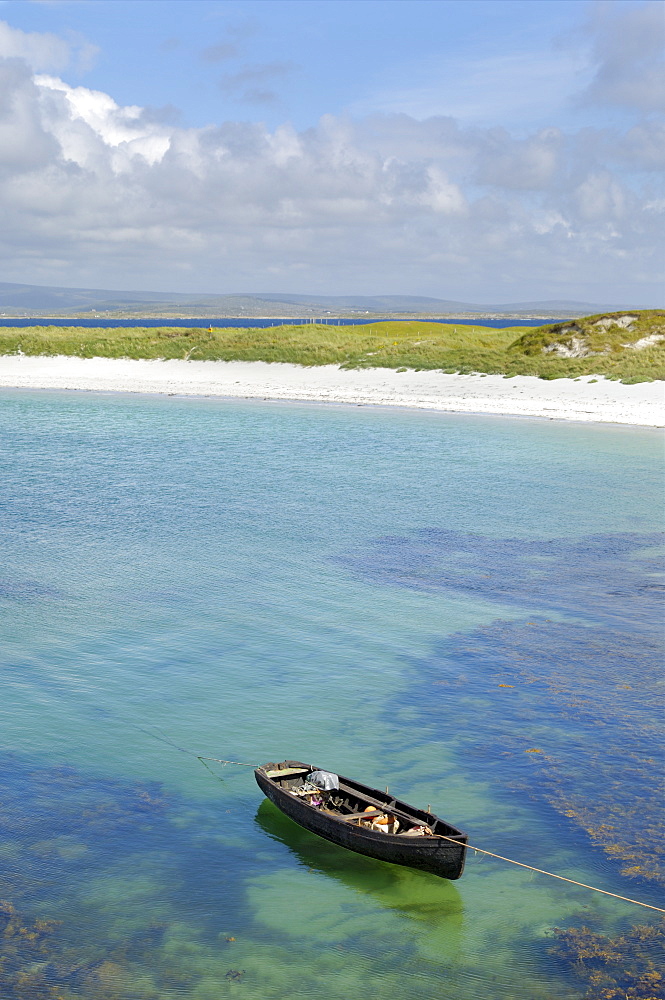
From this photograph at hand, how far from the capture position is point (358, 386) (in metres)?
62.1

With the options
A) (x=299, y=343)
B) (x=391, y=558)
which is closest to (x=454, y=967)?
(x=391, y=558)

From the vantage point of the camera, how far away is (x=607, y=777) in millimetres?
12242

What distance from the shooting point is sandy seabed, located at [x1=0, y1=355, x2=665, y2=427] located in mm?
50812

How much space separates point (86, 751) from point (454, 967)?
609 cm

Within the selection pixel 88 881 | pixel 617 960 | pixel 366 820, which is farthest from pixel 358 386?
pixel 617 960

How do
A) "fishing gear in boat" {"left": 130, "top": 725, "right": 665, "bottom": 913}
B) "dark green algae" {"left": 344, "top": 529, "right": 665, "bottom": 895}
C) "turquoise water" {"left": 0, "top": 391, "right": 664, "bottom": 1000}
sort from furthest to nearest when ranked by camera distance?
"dark green algae" {"left": 344, "top": 529, "right": 665, "bottom": 895} < "fishing gear in boat" {"left": 130, "top": 725, "right": 665, "bottom": 913} < "turquoise water" {"left": 0, "top": 391, "right": 664, "bottom": 1000}

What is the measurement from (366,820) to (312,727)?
3334 millimetres

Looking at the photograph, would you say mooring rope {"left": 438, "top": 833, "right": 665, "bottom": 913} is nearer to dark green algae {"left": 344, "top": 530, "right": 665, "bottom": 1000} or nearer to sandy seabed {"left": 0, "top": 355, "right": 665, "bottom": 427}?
dark green algae {"left": 344, "top": 530, "right": 665, "bottom": 1000}

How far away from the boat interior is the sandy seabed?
39316 millimetres

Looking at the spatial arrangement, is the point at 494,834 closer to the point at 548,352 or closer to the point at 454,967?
the point at 454,967

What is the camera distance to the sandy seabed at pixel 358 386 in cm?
5081

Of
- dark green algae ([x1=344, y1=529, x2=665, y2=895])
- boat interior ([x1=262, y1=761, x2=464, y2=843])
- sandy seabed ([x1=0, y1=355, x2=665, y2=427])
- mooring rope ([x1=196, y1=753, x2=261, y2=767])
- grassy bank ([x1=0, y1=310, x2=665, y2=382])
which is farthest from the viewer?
grassy bank ([x1=0, y1=310, x2=665, y2=382])

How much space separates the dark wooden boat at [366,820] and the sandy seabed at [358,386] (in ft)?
129

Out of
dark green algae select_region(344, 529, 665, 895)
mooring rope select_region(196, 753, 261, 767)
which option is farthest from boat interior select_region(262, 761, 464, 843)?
dark green algae select_region(344, 529, 665, 895)
